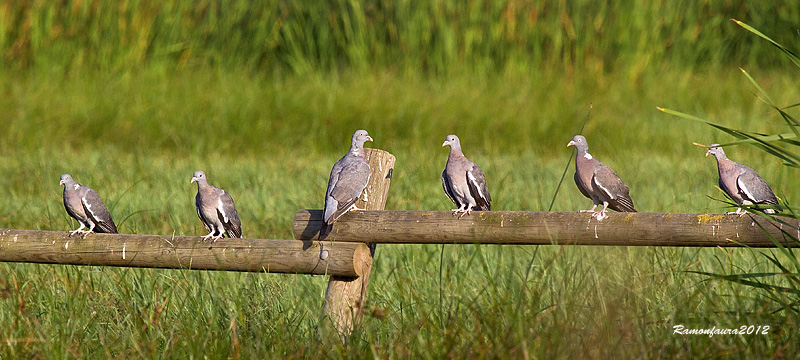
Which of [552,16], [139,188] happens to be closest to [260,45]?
[552,16]

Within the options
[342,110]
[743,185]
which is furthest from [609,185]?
[342,110]

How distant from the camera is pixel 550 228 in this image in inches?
135

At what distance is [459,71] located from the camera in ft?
39.5

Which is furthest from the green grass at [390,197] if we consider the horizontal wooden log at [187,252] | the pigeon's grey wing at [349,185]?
the pigeon's grey wing at [349,185]

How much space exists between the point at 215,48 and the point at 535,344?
1033 cm

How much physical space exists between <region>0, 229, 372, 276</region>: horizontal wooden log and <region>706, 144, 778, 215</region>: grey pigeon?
1669 mm

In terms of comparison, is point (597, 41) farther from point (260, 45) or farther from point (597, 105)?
point (260, 45)

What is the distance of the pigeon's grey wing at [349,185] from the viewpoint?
142 inches

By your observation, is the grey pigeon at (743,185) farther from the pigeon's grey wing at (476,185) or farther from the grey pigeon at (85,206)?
the grey pigeon at (85,206)

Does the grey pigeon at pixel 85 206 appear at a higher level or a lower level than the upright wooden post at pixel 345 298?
higher

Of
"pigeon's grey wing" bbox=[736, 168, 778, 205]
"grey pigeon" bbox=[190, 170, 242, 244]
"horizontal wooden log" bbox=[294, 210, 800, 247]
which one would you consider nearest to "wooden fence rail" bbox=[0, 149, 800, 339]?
"horizontal wooden log" bbox=[294, 210, 800, 247]

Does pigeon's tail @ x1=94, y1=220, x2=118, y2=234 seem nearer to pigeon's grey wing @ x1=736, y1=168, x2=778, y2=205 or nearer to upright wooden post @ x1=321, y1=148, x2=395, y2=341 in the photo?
upright wooden post @ x1=321, y1=148, x2=395, y2=341

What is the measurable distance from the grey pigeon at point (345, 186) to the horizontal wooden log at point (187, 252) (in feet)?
0.39

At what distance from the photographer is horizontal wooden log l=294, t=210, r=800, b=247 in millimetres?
3311
